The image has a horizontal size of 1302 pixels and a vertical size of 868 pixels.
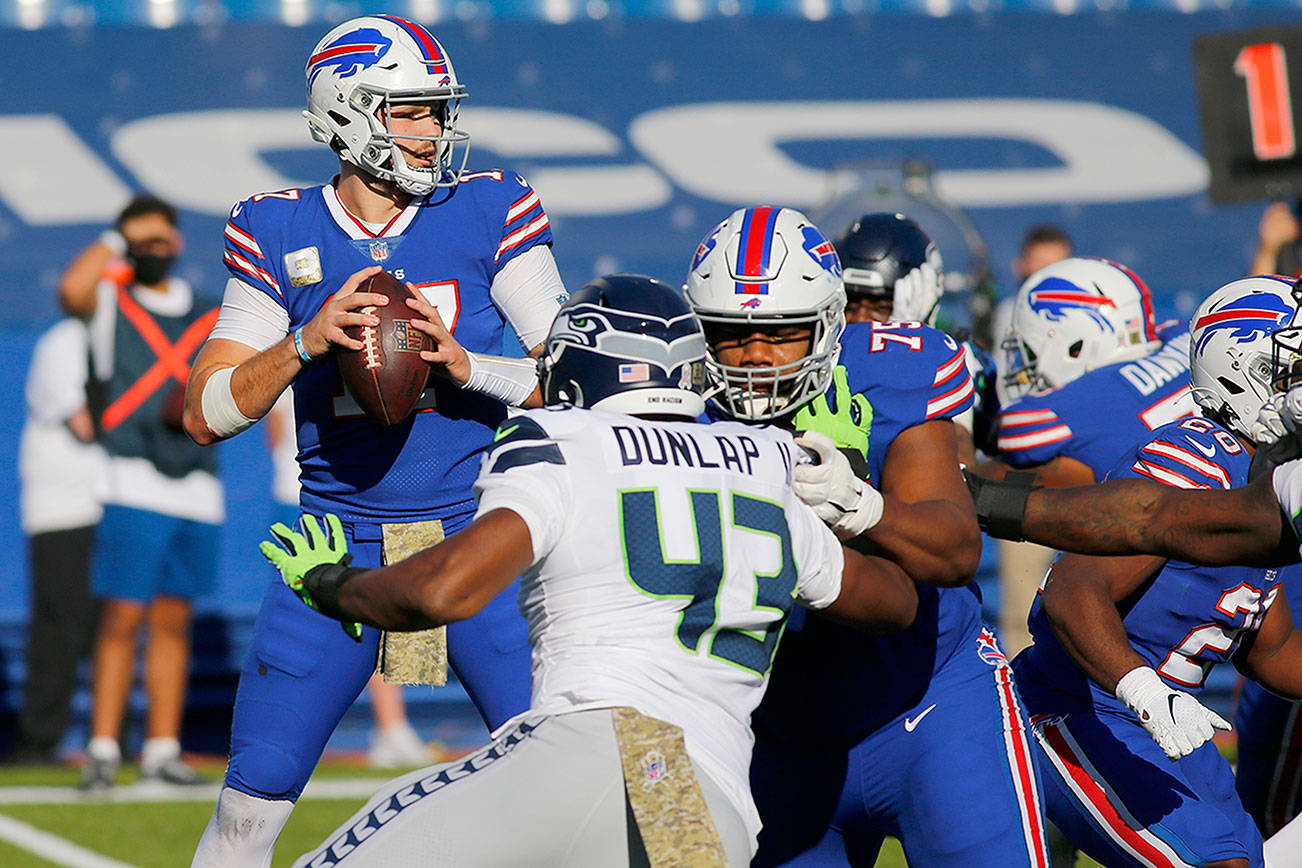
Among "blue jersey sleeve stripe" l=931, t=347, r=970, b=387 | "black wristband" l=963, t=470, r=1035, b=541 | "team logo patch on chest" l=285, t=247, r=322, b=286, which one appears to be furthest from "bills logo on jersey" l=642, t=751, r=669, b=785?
"team logo patch on chest" l=285, t=247, r=322, b=286

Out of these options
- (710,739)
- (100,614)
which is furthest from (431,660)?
(100,614)

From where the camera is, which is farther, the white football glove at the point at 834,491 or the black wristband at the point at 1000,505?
the black wristband at the point at 1000,505

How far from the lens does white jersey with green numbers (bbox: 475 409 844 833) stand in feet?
8.39

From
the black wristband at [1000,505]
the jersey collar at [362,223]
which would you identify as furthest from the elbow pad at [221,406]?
the black wristband at [1000,505]

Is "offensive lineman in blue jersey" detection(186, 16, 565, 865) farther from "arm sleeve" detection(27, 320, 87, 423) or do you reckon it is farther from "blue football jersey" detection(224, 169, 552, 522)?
"arm sleeve" detection(27, 320, 87, 423)

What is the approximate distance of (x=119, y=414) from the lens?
24.2ft

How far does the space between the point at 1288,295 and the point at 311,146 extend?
6.77m

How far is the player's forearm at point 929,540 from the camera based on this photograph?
9.59ft

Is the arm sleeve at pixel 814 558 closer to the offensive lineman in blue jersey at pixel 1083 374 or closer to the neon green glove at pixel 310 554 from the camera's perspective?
the neon green glove at pixel 310 554

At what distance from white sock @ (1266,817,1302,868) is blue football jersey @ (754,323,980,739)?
108cm

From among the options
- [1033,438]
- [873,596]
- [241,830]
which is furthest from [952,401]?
[241,830]

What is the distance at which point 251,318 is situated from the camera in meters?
3.67

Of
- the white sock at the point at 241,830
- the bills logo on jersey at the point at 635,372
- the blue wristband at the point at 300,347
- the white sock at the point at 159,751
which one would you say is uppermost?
the blue wristband at the point at 300,347

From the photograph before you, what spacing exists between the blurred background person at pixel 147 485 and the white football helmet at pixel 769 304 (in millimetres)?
4324
